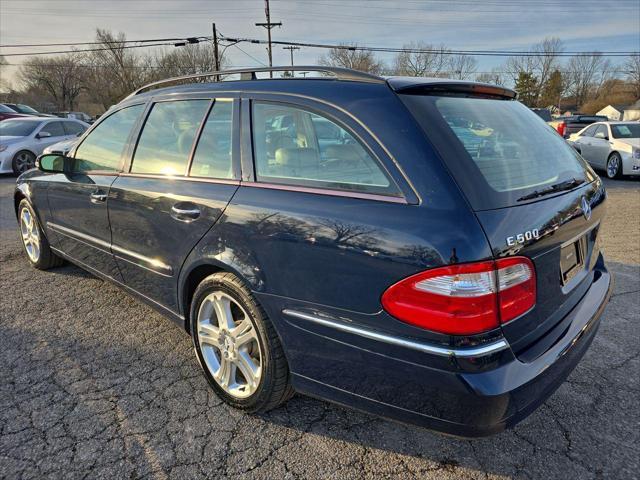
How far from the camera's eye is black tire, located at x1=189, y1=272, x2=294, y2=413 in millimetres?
2125

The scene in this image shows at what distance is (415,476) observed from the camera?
1983 millimetres

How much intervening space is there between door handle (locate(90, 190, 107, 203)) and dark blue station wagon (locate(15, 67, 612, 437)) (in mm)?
342

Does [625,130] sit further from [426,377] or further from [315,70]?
[426,377]

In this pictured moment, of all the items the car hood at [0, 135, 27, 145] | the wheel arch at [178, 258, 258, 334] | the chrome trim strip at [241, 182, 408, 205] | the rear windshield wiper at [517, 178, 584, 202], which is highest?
the car hood at [0, 135, 27, 145]

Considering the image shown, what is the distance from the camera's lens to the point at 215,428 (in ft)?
7.50

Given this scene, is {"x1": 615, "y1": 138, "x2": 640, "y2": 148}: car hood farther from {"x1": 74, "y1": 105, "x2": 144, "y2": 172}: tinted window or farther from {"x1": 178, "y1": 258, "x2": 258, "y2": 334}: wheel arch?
{"x1": 178, "y1": 258, "x2": 258, "y2": 334}: wheel arch

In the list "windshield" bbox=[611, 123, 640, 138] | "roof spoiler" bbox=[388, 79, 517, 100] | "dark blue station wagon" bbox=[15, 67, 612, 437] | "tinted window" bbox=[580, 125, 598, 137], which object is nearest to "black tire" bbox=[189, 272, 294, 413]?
"dark blue station wagon" bbox=[15, 67, 612, 437]

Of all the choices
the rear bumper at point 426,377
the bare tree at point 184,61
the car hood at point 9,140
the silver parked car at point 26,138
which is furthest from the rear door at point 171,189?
the bare tree at point 184,61

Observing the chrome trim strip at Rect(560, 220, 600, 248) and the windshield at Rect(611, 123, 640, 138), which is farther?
the windshield at Rect(611, 123, 640, 138)

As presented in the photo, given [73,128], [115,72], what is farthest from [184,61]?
[73,128]

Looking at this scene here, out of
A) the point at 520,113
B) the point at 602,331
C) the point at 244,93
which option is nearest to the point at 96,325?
the point at 244,93

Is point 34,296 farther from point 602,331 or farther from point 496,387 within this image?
point 602,331

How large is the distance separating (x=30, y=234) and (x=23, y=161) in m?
8.86

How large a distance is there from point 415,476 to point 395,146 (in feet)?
4.69
